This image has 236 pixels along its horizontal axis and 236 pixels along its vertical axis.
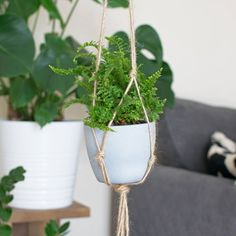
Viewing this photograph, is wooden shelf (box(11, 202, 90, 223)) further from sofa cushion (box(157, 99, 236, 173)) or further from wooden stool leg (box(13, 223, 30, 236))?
sofa cushion (box(157, 99, 236, 173))

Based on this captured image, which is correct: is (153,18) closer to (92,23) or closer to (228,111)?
(92,23)

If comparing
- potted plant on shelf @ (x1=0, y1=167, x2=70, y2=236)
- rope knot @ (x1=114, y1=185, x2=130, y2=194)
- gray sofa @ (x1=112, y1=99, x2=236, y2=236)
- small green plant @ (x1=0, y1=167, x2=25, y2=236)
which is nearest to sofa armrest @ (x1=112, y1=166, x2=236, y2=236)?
gray sofa @ (x1=112, y1=99, x2=236, y2=236)

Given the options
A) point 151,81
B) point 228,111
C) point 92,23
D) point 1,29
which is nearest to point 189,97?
point 228,111

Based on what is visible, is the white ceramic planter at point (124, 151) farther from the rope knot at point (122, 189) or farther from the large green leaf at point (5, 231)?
the large green leaf at point (5, 231)

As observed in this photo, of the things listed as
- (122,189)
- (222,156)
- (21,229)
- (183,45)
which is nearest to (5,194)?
(21,229)

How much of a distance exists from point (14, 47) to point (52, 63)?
144 millimetres

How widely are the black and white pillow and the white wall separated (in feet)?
1.48

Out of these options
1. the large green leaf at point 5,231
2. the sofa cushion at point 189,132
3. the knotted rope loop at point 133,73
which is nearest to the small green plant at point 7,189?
the large green leaf at point 5,231

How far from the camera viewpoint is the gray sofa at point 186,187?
1.50 meters

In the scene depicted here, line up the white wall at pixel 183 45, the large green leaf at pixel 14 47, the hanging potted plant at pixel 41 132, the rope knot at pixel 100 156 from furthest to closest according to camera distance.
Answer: the white wall at pixel 183 45 < the hanging potted plant at pixel 41 132 < the large green leaf at pixel 14 47 < the rope knot at pixel 100 156

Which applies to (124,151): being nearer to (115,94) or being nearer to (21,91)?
(115,94)

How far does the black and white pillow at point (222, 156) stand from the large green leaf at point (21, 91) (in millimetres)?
660

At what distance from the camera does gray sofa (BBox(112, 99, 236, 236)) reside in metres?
1.50

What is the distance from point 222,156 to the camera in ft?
5.77
